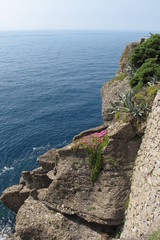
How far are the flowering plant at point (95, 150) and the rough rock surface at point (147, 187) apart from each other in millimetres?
→ 3774

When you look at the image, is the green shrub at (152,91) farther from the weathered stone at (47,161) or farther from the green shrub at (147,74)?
the weathered stone at (47,161)

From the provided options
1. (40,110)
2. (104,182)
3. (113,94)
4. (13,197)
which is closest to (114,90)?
(113,94)

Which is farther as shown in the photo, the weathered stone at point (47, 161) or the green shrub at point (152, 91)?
the weathered stone at point (47, 161)

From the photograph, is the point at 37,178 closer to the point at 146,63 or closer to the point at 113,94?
the point at 113,94

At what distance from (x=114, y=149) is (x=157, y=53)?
1588cm

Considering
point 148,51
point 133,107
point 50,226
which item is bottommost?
point 50,226

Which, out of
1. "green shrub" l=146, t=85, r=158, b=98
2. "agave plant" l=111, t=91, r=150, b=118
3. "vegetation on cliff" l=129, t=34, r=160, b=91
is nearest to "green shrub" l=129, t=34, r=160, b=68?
"vegetation on cliff" l=129, t=34, r=160, b=91

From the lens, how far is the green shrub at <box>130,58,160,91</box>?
987 inches

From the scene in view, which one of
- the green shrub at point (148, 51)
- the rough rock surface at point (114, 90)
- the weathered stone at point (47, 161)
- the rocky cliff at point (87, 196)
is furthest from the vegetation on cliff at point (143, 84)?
the weathered stone at point (47, 161)

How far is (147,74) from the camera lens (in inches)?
1019

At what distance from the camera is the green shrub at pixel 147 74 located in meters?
25.1

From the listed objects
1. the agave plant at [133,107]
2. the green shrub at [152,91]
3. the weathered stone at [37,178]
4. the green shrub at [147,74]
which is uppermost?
the green shrub at [147,74]

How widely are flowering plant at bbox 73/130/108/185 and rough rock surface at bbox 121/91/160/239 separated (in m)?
3.77

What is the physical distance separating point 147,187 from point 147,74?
14.4 m
